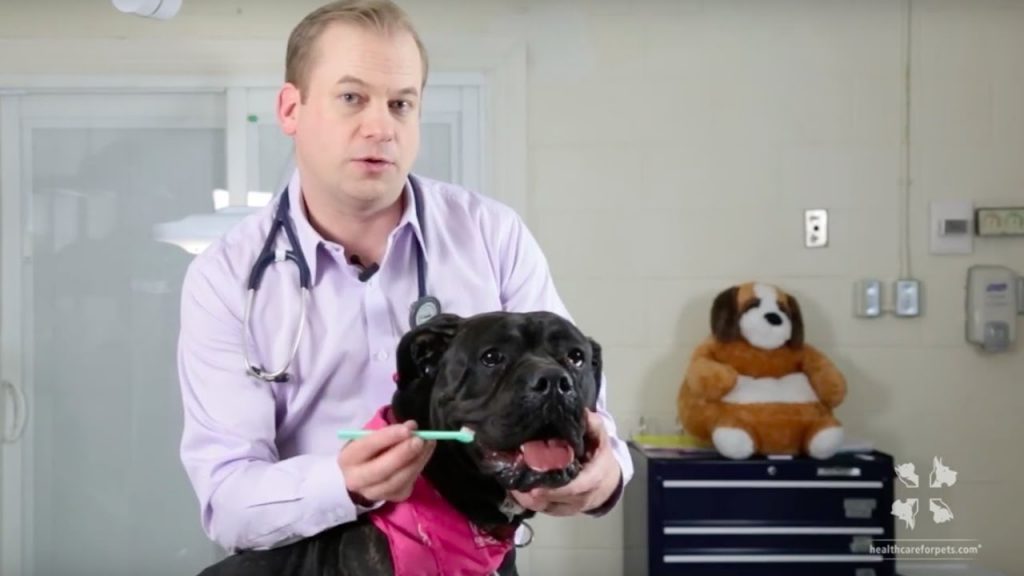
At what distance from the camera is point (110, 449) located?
131 inches

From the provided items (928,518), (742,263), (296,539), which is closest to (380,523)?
(296,539)

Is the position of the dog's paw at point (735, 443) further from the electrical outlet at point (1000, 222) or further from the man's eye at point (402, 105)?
the man's eye at point (402, 105)

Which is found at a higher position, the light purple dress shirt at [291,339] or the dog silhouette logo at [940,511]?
the light purple dress shirt at [291,339]

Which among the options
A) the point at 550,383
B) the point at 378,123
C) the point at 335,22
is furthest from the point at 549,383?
the point at 335,22

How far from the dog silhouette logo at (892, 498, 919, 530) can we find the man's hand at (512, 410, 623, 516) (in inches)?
85.1

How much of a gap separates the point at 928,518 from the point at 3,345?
113 inches

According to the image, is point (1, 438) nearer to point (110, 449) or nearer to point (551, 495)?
point (110, 449)

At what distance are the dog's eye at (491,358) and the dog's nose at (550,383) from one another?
0.07m

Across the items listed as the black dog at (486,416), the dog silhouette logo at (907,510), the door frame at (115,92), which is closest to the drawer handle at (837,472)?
the dog silhouette logo at (907,510)

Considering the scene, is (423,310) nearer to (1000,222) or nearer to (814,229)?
(814,229)

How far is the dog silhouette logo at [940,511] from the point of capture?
3240 millimetres

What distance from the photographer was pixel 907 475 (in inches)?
125

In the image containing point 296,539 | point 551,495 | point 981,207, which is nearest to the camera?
point 551,495

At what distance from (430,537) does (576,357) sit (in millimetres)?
241
